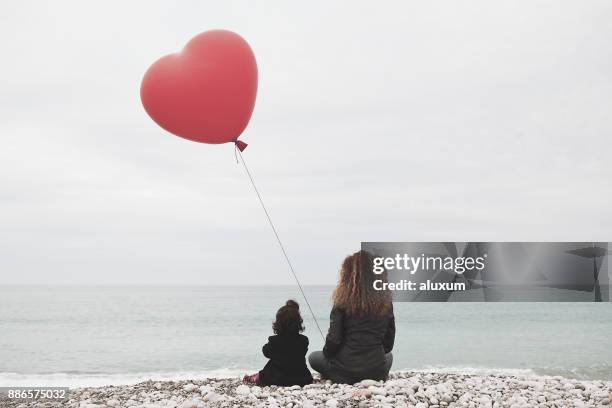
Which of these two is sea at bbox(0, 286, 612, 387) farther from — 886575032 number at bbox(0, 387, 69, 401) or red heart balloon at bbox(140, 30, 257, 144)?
red heart balloon at bbox(140, 30, 257, 144)

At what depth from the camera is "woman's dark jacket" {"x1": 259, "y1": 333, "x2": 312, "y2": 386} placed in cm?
607

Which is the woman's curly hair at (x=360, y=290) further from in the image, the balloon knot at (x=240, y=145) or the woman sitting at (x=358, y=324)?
the balloon knot at (x=240, y=145)

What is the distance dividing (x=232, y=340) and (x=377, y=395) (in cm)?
2305

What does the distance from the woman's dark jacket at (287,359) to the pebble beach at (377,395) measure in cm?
17

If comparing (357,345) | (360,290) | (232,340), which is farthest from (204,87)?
(232,340)

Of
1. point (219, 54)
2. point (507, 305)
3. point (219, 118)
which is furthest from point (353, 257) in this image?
point (507, 305)

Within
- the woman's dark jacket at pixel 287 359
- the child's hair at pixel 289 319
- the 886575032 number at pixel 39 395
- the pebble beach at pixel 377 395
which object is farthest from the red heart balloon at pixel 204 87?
the 886575032 number at pixel 39 395

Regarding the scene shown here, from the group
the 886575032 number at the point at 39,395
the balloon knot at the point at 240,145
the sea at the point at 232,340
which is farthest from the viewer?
the sea at the point at 232,340

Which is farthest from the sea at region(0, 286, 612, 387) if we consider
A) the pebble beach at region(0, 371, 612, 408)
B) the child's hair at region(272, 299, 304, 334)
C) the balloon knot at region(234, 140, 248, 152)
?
the child's hair at region(272, 299, 304, 334)

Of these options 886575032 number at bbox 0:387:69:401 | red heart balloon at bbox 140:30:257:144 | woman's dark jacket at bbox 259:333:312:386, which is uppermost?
red heart balloon at bbox 140:30:257:144

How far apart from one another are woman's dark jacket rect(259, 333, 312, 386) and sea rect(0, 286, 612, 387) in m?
8.08

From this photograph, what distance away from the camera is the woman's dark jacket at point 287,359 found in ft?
19.9

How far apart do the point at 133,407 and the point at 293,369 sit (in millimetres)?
1600

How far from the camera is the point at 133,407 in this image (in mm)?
5547
